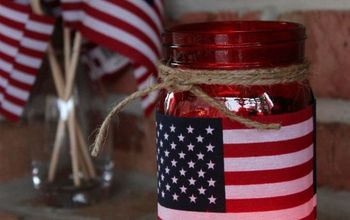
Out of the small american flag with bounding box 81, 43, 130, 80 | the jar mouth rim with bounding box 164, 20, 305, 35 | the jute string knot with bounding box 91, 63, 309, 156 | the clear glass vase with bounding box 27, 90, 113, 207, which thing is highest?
the jar mouth rim with bounding box 164, 20, 305, 35

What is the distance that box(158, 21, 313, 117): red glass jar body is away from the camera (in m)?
0.39

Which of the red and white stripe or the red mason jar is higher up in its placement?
the red and white stripe

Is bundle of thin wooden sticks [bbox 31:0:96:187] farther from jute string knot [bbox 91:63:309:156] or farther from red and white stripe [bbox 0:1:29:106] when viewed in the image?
jute string knot [bbox 91:63:309:156]

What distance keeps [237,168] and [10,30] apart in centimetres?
35

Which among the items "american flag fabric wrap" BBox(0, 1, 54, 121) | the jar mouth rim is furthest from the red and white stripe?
the jar mouth rim

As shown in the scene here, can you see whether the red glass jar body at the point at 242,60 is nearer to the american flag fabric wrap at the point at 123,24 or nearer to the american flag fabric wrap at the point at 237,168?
the american flag fabric wrap at the point at 237,168

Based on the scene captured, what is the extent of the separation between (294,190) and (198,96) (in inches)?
3.1

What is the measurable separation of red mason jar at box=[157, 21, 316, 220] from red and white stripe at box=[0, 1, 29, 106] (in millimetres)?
281

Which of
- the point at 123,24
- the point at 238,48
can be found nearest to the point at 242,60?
the point at 238,48

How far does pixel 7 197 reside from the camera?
0.69m

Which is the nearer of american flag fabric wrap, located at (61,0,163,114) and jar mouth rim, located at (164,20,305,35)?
jar mouth rim, located at (164,20,305,35)

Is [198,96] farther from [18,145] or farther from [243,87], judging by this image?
[18,145]

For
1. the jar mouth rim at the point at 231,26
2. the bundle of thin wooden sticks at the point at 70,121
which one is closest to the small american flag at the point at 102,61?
the bundle of thin wooden sticks at the point at 70,121

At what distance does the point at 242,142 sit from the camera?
1.26 feet
